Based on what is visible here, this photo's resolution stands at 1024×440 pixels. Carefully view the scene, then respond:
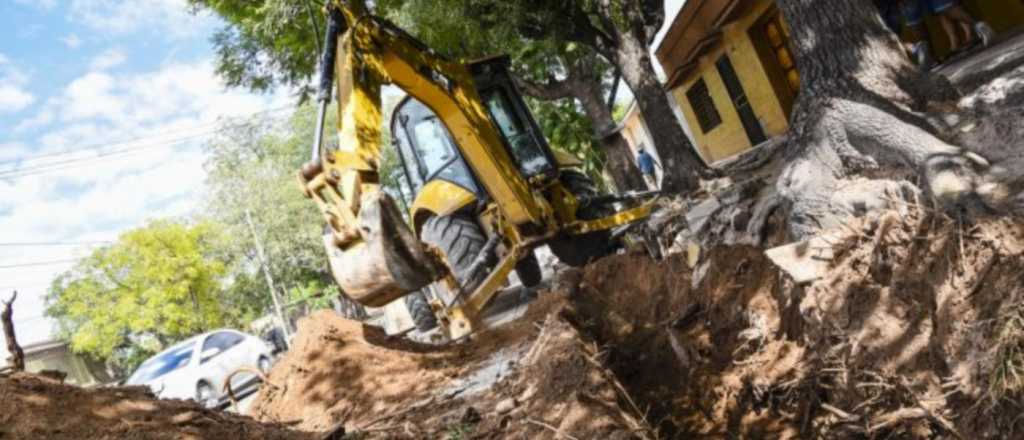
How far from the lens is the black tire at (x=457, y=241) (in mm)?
6703

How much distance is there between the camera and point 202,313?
28609 mm

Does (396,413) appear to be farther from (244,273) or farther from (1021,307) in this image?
(244,273)

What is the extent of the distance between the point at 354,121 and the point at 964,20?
801 centimetres

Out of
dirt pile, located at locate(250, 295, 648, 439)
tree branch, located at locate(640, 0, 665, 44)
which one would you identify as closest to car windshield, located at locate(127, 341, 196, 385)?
dirt pile, located at locate(250, 295, 648, 439)

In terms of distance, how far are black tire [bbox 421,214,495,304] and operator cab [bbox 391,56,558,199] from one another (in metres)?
0.64

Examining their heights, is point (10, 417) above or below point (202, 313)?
below

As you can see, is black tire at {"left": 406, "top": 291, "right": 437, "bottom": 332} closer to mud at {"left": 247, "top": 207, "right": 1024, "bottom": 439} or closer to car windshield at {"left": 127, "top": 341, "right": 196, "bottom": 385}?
mud at {"left": 247, "top": 207, "right": 1024, "bottom": 439}

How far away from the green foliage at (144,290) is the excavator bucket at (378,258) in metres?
26.7

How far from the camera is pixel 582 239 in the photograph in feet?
26.2

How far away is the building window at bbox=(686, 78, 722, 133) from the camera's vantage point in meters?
18.1

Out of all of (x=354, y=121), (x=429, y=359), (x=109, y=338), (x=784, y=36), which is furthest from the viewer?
(x=109, y=338)

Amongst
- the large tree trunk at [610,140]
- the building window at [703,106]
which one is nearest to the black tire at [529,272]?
the large tree trunk at [610,140]

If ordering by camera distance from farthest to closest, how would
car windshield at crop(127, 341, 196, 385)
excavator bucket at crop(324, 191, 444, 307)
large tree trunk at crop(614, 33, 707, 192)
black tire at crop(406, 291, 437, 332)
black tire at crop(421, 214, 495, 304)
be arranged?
car windshield at crop(127, 341, 196, 385) < large tree trunk at crop(614, 33, 707, 192) < black tire at crop(406, 291, 437, 332) < black tire at crop(421, 214, 495, 304) < excavator bucket at crop(324, 191, 444, 307)

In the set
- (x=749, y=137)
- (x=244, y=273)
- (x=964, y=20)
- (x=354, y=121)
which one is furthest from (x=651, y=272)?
(x=244, y=273)
